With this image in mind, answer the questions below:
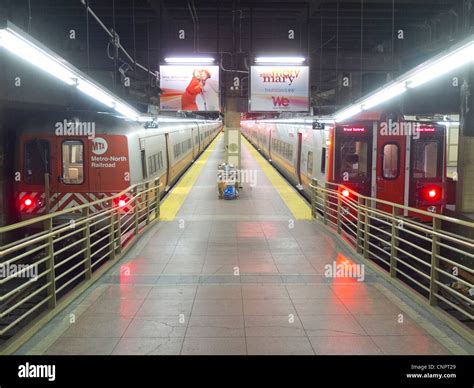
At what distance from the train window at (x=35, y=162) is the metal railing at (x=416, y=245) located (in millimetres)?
5671

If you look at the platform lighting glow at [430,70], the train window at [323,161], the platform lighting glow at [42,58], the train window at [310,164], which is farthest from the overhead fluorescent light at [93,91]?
the train window at [310,164]

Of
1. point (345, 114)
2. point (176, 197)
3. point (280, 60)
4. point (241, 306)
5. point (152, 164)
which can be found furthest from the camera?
point (280, 60)

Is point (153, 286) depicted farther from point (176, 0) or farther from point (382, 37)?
point (382, 37)

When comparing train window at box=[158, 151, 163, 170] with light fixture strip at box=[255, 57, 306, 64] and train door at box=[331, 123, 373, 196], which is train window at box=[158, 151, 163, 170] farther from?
train door at box=[331, 123, 373, 196]

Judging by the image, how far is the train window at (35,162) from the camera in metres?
10.1

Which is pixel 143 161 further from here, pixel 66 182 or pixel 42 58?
pixel 42 58

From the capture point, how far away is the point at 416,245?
693 cm

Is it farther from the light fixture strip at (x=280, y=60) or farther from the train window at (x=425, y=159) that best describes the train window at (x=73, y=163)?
the light fixture strip at (x=280, y=60)

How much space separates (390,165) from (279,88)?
20.2 feet

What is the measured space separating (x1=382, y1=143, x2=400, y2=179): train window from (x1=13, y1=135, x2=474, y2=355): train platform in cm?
233

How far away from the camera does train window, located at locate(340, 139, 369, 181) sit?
473 inches

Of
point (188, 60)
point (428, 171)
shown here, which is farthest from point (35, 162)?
point (428, 171)

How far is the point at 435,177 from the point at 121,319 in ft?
27.9
